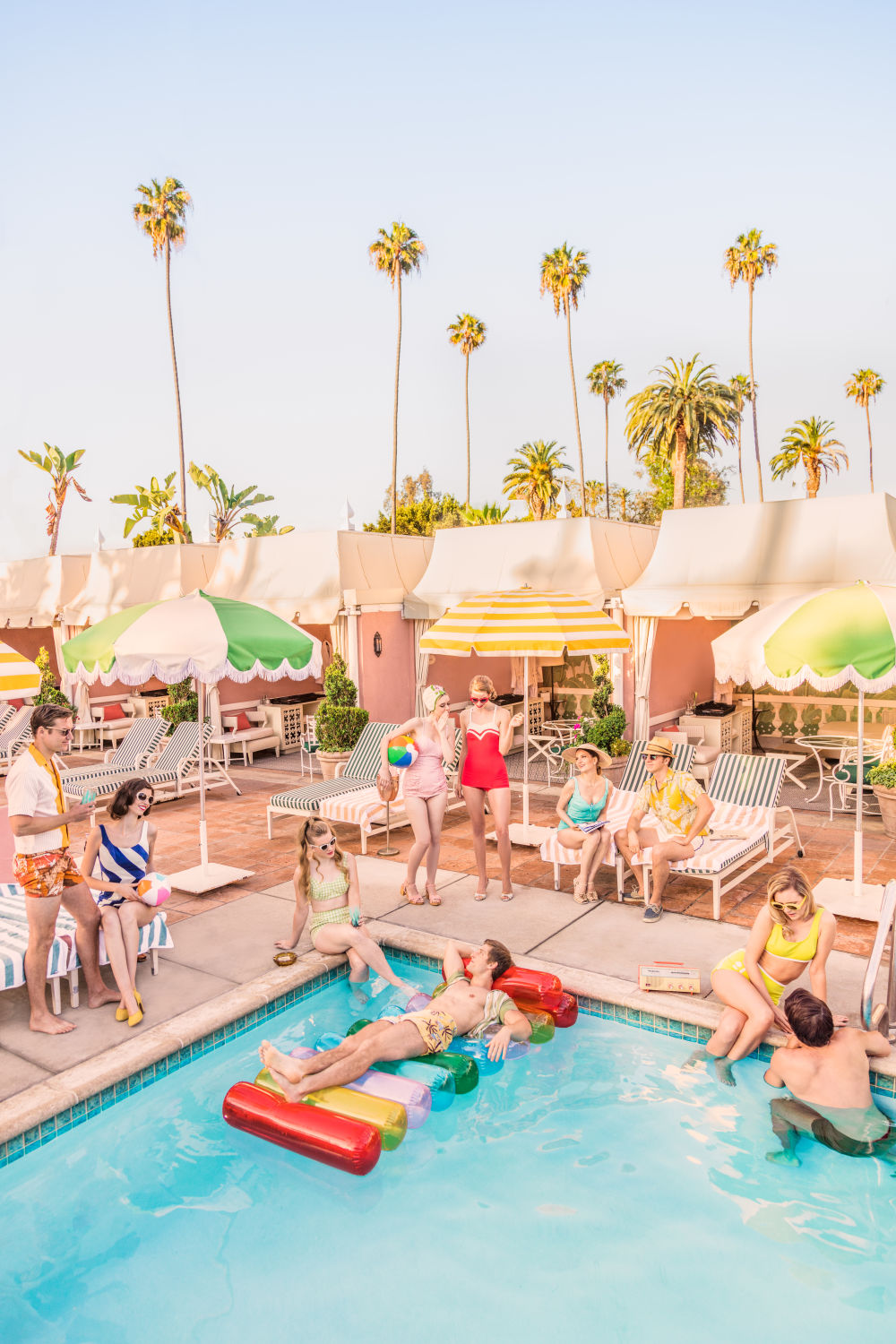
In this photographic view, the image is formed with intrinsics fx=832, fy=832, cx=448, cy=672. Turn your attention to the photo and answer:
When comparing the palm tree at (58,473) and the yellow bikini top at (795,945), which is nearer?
the yellow bikini top at (795,945)

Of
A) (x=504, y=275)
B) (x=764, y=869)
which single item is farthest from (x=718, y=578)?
(x=504, y=275)

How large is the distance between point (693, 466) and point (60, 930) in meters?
55.5

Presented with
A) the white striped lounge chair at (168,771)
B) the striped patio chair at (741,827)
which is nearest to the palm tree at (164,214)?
the white striped lounge chair at (168,771)

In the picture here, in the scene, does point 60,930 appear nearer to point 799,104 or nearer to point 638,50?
point 638,50

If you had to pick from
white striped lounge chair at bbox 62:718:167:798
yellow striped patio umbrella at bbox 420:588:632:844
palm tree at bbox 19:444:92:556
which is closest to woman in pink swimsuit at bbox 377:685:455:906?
yellow striped patio umbrella at bbox 420:588:632:844

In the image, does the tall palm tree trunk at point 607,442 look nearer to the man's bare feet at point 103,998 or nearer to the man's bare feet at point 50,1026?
the man's bare feet at point 103,998

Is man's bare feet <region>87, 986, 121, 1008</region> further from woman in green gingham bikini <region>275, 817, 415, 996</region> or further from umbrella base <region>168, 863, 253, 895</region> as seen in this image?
umbrella base <region>168, 863, 253, 895</region>

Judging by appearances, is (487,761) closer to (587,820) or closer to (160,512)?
(587,820)

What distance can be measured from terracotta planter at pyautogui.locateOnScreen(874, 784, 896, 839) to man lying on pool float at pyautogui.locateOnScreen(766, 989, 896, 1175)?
4.52 metres

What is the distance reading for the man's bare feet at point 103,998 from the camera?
16.1 ft

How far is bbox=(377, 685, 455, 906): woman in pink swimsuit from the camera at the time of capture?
21.4 feet

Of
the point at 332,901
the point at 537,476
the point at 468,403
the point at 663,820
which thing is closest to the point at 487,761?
the point at 663,820

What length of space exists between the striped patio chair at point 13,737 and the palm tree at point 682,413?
1109 inches

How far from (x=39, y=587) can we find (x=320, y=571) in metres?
7.55
